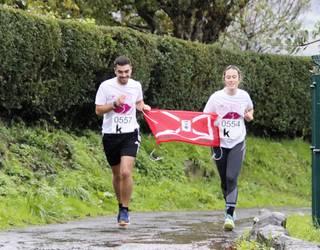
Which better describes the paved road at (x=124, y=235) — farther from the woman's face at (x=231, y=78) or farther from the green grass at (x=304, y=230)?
the woman's face at (x=231, y=78)

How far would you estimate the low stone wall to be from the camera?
642 centimetres

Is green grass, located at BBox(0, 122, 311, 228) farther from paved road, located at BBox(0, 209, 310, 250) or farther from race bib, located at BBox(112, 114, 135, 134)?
race bib, located at BBox(112, 114, 135, 134)

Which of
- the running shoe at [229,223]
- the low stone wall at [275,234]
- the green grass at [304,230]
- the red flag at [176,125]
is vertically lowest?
the running shoe at [229,223]

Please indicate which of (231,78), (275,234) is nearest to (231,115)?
(231,78)

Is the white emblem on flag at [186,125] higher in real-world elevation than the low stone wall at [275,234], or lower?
higher

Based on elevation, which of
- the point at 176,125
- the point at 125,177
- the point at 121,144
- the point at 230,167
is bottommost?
the point at 125,177

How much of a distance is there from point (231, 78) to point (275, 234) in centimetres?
330

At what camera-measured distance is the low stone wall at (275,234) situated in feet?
21.0

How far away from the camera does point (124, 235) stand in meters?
8.84

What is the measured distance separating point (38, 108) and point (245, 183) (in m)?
6.81

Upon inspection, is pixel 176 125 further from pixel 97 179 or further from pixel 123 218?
pixel 97 179

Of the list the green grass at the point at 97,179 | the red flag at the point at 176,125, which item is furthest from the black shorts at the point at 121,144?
the green grass at the point at 97,179

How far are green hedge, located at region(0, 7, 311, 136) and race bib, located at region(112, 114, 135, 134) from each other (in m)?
4.98

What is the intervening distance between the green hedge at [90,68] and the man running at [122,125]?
482cm
